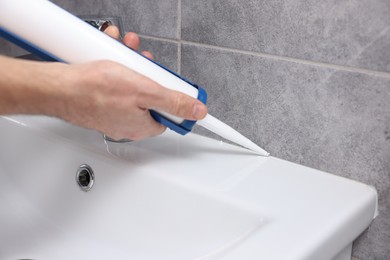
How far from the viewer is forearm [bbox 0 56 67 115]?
1.22ft

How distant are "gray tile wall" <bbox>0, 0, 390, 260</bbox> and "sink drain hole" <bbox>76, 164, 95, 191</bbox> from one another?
15 cm

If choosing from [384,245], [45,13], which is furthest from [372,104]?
[45,13]

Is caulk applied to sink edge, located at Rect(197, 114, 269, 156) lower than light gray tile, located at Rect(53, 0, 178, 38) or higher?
lower

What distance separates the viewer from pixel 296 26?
0.47 metres

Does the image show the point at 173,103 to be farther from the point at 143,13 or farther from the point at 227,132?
the point at 143,13

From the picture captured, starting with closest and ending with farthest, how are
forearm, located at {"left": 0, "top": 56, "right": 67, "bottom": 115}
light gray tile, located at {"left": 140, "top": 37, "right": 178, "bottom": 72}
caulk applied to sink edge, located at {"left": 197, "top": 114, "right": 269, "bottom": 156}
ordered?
1. forearm, located at {"left": 0, "top": 56, "right": 67, "bottom": 115}
2. caulk applied to sink edge, located at {"left": 197, "top": 114, "right": 269, "bottom": 156}
3. light gray tile, located at {"left": 140, "top": 37, "right": 178, "bottom": 72}

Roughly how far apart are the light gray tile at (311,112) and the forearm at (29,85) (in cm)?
21

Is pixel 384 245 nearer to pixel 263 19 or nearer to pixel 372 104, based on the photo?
pixel 372 104

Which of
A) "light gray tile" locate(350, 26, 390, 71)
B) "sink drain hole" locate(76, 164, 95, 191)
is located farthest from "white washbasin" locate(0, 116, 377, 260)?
"light gray tile" locate(350, 26, 390, 71)

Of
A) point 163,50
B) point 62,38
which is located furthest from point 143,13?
point 62,38

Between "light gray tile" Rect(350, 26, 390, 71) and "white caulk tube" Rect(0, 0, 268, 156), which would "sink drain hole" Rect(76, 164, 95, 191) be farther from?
"light gray tile" Rect(350, 26, 390, 71)

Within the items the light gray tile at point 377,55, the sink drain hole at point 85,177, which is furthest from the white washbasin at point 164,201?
the light gray tile at point 377,55

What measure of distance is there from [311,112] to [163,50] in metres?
0.20

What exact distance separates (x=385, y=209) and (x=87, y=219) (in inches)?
11.6
